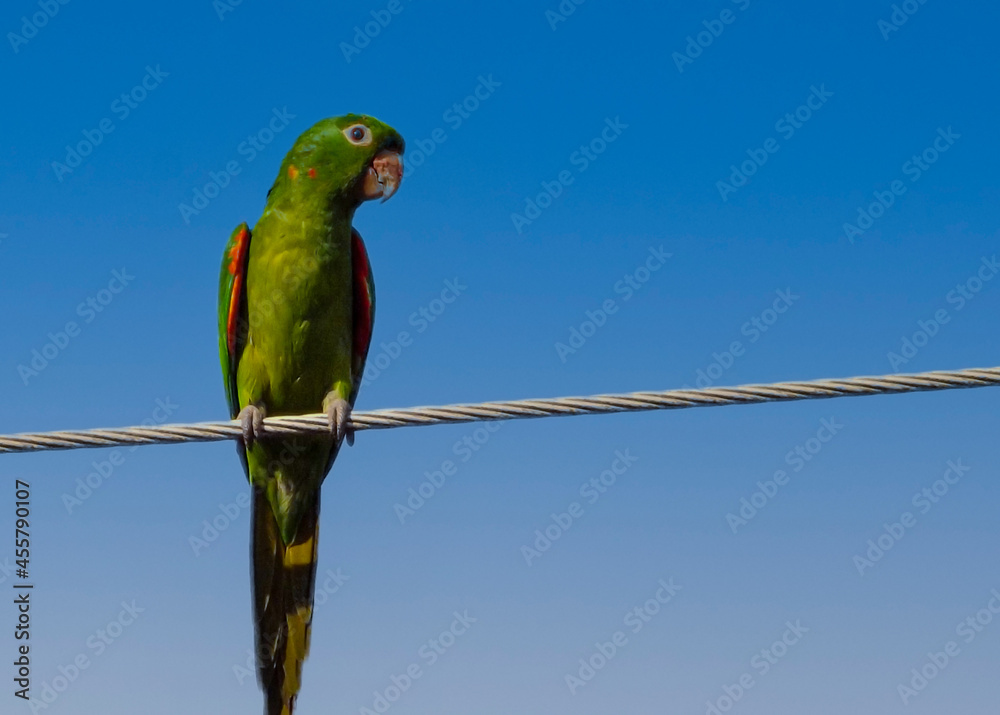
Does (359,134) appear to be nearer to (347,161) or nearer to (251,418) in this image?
(347,161)

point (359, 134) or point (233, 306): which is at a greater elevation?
point (359, 134)

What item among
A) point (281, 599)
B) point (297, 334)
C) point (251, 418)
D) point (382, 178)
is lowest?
point (281, 599)

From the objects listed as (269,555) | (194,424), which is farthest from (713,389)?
(269,555)

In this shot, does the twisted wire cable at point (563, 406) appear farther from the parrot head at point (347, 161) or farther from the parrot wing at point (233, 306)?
the parrot head at point (347, 161)

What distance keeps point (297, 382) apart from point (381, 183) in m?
1.32

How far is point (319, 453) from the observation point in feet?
19.4

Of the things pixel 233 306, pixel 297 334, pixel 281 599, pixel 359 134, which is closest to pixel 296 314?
pixel 297 334

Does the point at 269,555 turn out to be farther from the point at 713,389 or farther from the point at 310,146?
the point at 713,389

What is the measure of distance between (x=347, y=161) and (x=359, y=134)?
22cm

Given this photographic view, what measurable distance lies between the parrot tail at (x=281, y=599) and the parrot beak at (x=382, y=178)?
183 cm

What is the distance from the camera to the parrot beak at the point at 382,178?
6074 mm

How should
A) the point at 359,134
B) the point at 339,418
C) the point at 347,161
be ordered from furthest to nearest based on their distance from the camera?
the point at 359,134 → the point at 347,161 → the point at 339,418

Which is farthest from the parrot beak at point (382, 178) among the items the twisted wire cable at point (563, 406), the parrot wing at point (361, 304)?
the twisted wire cable at point (563, 406)

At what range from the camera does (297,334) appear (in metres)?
5.70
